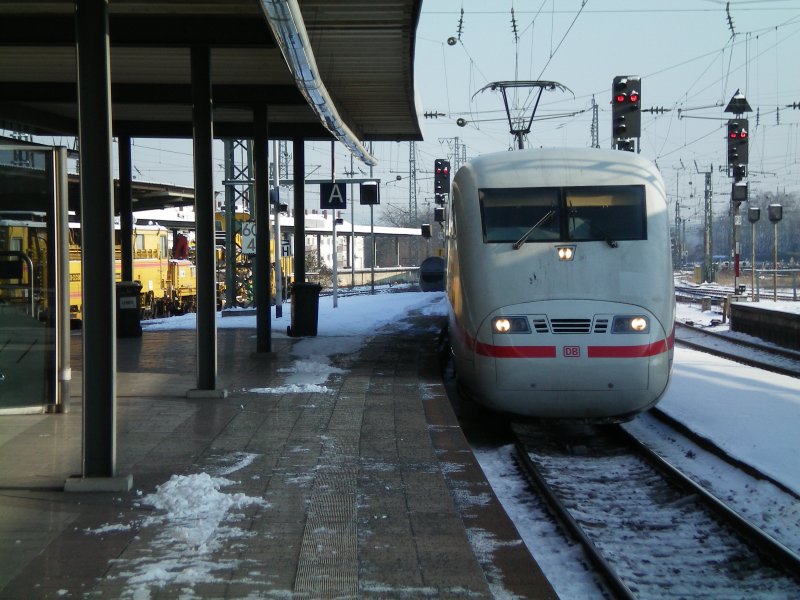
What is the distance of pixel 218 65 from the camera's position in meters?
12.0

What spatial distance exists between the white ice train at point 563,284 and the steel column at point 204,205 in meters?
2.69

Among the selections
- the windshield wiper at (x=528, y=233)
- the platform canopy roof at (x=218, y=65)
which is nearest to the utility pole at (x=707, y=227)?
the platform canopy roof at (x=218, y=65)

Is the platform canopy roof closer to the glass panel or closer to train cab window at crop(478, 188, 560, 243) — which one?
the glass panel

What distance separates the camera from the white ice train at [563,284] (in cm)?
867

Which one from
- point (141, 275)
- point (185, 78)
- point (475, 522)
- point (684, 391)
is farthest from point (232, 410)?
point (141, 275)

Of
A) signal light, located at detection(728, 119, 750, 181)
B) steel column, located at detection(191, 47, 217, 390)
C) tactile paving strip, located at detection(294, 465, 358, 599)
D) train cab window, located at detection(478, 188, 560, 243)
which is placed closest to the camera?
tactile paving strip, located at detection(294, 465, 358, 599)

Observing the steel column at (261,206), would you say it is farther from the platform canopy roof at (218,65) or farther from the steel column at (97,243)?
the steel column at (97,243)

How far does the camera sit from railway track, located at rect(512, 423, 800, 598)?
220 inches

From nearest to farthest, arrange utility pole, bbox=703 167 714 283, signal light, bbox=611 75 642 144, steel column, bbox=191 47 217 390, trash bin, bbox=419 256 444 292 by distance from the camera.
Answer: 1. steel column, bbox=191 47 217 390
2. signal light, bbox=611 75 642 144
3. trash bin, bbox=419 256 444 292
4. utility pole, bbox=703 167 714 283

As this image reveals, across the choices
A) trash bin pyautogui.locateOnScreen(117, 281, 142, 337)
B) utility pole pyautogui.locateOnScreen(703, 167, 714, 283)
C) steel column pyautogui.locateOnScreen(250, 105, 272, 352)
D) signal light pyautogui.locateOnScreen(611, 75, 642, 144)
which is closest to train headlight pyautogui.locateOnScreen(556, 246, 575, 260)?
steel column pyautogui.locateOnScreen(250, 105, 272, 352)

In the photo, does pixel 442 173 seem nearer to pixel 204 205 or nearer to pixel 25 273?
pixel 204 205

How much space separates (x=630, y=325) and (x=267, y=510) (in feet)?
14.5

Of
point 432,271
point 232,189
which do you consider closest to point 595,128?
point 432,271

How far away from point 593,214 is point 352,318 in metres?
13.1
